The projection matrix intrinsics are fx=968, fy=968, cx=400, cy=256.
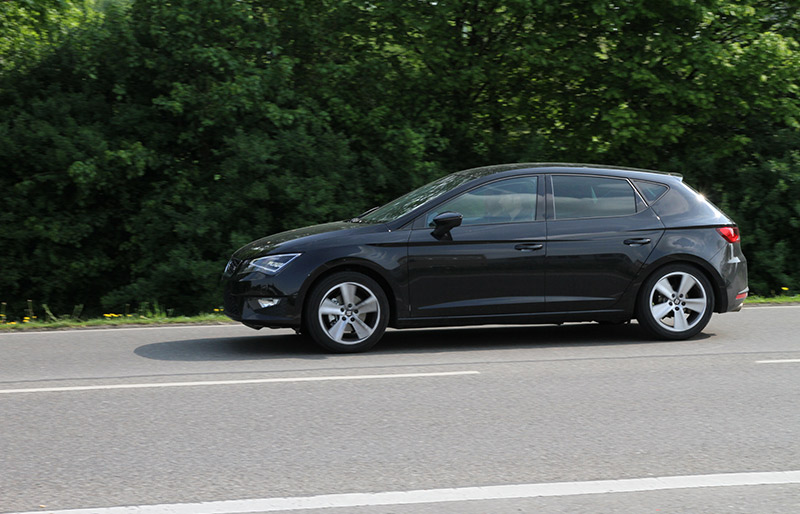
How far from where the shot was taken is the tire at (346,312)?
836 centimetres

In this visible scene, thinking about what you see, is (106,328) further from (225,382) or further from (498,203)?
(498,203)

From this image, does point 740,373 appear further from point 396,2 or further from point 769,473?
point 396,2

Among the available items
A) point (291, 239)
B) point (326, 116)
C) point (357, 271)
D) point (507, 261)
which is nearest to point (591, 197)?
point (507, 261)

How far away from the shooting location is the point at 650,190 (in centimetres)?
922

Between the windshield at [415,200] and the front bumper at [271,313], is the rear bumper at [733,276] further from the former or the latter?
the front bumper at [271,313]

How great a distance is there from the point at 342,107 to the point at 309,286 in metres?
8.54

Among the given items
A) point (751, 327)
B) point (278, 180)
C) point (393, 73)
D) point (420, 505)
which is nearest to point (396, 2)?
point (393, 73)

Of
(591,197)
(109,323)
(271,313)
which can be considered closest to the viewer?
(271,313)

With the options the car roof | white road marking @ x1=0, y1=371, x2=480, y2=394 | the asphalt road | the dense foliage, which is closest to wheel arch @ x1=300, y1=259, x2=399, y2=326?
the asphalt road

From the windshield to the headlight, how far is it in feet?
3.20

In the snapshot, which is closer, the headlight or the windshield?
the headlight

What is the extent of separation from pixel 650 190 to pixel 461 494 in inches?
213

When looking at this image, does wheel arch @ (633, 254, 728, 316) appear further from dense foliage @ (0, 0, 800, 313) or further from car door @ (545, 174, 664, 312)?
dense foliage @ (0, 0, 800, 313)

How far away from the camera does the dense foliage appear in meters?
15.6
